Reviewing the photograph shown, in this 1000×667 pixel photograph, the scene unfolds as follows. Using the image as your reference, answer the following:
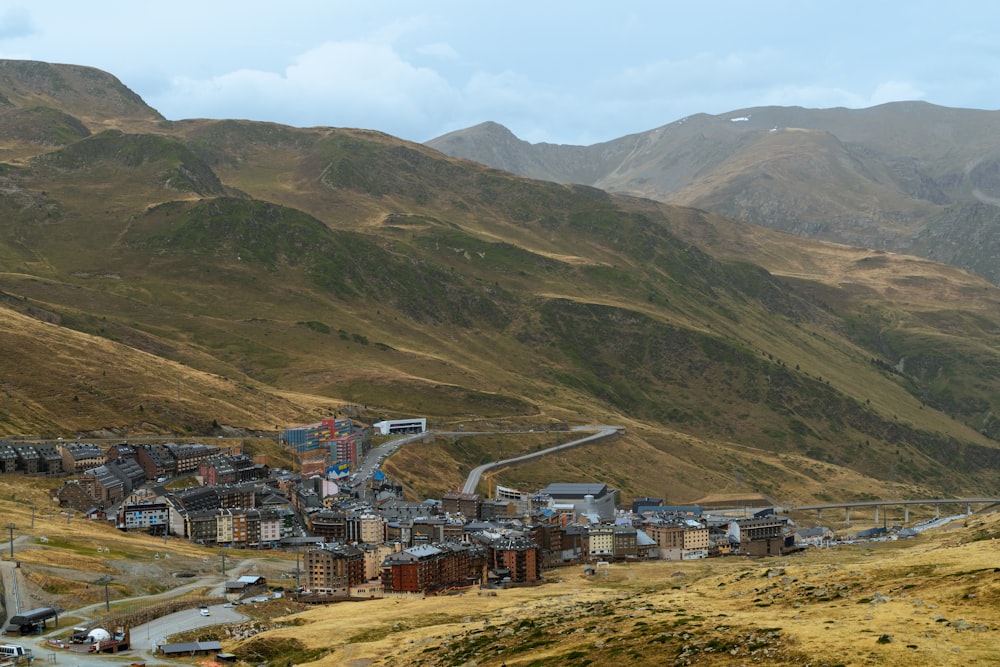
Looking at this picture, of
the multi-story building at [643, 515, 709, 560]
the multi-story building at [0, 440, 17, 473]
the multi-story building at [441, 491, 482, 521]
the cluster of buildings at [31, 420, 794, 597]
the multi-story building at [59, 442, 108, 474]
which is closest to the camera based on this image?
the cluster of buildings at [31, 420, 794, 597]

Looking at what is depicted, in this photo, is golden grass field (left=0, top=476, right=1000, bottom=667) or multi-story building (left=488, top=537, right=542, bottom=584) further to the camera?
multi-story building (left=488, top=537, right=542, bottom=584)

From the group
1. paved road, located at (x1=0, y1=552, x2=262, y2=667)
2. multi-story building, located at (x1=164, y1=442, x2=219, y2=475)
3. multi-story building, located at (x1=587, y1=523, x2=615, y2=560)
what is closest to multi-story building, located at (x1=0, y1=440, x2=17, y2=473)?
multi-story building, located at (x1=164, y1=442, x2=219, y2=475)

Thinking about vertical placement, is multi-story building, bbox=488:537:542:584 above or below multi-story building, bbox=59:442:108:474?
below

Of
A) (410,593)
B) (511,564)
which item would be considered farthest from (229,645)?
(511,564)

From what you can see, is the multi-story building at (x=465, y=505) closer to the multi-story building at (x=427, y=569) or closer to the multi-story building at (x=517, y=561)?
the multi-story building at (x=517, y=561)

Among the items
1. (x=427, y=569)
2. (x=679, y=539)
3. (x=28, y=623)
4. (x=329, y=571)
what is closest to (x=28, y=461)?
(x=329, y=571)

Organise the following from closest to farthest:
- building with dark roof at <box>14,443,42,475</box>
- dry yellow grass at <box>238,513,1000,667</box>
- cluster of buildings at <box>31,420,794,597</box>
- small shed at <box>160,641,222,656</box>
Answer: dry yellow grass at <box>238,513,1000,667</box>, small shed at <box>160,641,222,656</box>, cluster of buildings at <box>31,420,794,597</box>, building with dark roof at <box>14,443,42,475</box>

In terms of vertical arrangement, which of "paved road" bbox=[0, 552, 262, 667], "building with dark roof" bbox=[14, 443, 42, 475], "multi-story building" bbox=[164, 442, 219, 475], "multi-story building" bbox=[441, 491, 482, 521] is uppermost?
"building with dark roof" bbox=[14, 443, 42, 475]

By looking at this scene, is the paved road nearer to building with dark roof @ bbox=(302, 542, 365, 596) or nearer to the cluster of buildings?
building with dark roof @ bbox=(302, 542, 365, 596)

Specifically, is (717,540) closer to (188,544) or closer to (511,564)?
(511,564)
